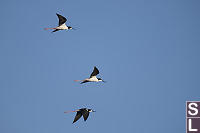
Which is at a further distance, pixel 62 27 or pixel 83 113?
pixel 62 27

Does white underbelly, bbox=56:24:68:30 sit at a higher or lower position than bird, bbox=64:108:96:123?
higher

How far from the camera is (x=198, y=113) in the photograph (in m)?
31.3

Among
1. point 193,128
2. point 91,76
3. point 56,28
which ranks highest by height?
point 56,28

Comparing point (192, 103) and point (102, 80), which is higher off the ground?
point (102, 80)

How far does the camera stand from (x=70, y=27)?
1505 inches

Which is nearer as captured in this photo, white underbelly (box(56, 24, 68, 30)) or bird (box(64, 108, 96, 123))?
bird (box(64, 108, 96, 123))

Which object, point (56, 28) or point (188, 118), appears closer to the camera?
point (188, 118)

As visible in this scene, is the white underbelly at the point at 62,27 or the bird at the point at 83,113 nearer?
the bird at the point at 83,113

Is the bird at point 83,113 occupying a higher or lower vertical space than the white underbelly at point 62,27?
lower

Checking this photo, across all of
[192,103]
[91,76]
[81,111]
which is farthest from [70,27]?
[192,103]

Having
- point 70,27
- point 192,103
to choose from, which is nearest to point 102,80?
point 70,27

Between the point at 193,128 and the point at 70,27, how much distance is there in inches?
559

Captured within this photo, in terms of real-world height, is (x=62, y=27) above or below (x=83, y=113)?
above

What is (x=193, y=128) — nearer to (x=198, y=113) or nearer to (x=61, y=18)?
(x=198, y=113)
